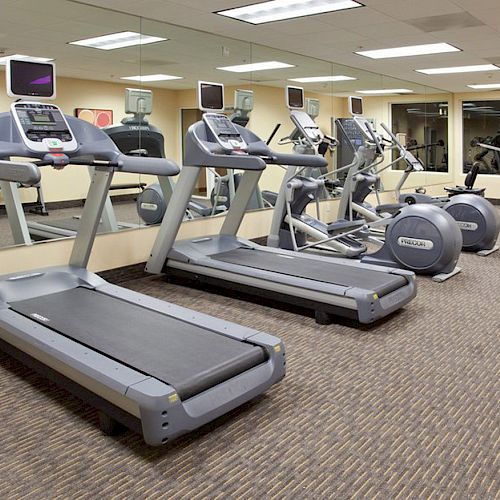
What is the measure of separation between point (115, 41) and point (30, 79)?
5.86 feet

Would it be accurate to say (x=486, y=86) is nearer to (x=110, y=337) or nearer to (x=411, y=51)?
(x=411, y=51)

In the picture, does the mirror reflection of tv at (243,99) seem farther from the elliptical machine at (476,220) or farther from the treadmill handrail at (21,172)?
the treadmill handrail at (21,172)

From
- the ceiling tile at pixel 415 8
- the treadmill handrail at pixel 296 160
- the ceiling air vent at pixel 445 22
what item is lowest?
the treadmill handrail at pixel 296 160

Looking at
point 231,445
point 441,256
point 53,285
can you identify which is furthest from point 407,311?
point 53,285

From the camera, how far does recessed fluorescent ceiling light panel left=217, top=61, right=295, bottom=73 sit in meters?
6.35

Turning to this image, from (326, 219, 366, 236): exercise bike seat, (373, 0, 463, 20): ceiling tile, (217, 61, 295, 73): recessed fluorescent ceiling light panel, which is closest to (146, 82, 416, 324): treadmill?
(326, 219, 366, 236): exercise bike seat

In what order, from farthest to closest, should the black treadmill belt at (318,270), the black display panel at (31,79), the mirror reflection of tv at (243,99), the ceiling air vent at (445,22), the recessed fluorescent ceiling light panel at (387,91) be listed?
the recessed fluorescent ceiling light panel at (387,91)
the mirror reflection of tv at (243,99)
the ceiling air vent at (445,22)
the black treadmill belt at (318,270)
the black display panel at (31,79)

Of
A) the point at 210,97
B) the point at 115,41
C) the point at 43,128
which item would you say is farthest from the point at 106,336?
the point at 115,41

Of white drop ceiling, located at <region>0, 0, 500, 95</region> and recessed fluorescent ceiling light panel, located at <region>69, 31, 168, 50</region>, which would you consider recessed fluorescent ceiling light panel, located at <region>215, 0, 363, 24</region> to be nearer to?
white drop ceiling, located at <region>0, 0, 500, 95</region>

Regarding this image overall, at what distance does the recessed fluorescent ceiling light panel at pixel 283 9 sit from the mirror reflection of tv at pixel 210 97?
721 millimetres

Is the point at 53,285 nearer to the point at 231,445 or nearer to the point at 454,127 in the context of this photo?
the point at 231,445

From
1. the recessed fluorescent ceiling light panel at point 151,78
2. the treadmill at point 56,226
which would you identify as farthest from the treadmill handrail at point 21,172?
the recessed fluorescent ceiling light panel at point 151,78

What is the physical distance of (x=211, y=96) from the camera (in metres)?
4.97

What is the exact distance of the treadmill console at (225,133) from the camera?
461 centimetres
